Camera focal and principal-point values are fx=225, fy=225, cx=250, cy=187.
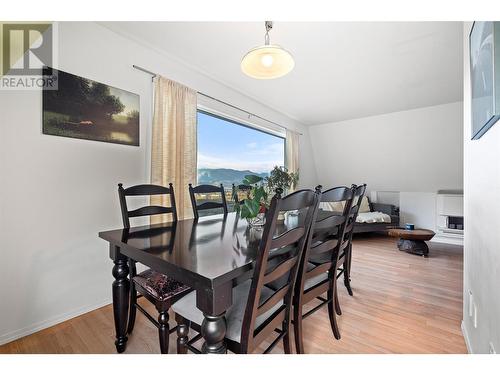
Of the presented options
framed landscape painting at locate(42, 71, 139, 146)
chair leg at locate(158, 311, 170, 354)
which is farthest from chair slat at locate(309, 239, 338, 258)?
framed landscape painting at locate(42, 71, 139, 146)

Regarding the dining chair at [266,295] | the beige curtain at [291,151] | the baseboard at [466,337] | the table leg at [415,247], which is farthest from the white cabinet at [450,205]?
the dining chair at [266,295]

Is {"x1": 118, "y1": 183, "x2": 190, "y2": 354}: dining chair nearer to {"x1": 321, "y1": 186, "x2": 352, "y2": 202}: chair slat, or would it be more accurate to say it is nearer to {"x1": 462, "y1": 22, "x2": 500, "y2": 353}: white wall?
→ {"x1": 321, "y1": 186, "x2": 352, "y2": 202}: chair slat

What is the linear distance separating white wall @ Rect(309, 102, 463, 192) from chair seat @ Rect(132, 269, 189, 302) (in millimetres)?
4588

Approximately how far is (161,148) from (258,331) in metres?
1.93

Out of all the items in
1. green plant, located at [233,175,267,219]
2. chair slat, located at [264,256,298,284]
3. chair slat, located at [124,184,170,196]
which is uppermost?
chair slat, located at [124,184,170,196]

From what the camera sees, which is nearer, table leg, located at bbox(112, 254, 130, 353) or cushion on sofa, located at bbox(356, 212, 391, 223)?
table leg, located at bbox(112, 254, 130, 353)

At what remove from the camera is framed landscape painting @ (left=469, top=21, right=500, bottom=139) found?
87 cm

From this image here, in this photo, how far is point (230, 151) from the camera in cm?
354

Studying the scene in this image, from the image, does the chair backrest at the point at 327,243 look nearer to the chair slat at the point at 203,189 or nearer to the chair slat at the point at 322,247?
the chair slat at the point at 322,247

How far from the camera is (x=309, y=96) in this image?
11.6ft

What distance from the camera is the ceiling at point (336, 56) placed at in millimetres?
1990

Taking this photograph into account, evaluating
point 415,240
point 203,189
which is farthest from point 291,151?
point 203,189

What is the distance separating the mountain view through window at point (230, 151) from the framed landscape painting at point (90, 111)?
100 cm

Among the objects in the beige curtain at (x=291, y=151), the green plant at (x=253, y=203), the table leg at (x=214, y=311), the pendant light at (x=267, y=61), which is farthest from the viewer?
the beige curtain at (x=291, y=151)
